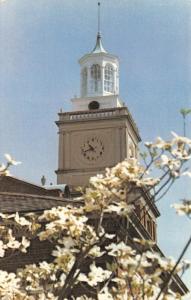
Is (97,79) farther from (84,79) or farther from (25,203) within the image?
(25,203)

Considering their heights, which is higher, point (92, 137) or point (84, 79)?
point (84, 79)

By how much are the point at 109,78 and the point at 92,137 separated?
26.7 ft

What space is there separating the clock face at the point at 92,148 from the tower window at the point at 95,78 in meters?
5.92

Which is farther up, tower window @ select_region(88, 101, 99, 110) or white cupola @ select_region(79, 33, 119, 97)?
white cupola @ select_region(79, 33, 119, 97)

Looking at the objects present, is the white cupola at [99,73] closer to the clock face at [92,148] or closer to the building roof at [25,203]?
the clock face at [92,148]

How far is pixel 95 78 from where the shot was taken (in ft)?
186

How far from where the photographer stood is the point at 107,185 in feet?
17.2

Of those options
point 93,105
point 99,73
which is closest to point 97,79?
point 99,73

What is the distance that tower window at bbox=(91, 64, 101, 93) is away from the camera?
56.1 metres

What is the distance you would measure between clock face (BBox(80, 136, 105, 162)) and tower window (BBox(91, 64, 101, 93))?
5.92 m

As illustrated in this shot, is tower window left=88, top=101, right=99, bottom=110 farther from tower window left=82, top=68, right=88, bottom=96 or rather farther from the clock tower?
tower window left=82, top=68, right=88, bottom=96

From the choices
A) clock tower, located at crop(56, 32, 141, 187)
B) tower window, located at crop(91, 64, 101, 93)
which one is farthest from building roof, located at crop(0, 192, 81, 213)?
tower window, located at crop(91, 64, 101, 93)

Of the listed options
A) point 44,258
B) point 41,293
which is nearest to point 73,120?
point 44,258

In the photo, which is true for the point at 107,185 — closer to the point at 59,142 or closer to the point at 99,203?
the point at 99,203
